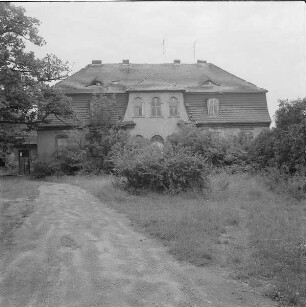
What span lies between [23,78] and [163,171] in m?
15.3

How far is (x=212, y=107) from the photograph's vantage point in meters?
36.3

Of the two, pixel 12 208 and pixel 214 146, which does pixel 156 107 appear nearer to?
pixel 214 146

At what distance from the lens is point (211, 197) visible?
1545 centimetres

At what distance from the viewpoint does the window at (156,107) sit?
115 ft

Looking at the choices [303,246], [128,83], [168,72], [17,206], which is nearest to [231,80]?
[168,72]

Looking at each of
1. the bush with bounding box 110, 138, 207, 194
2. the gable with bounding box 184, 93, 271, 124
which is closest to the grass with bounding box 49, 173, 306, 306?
the bush with bounding box 110, 138, 207, 194

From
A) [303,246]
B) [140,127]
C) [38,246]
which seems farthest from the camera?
[140,127]

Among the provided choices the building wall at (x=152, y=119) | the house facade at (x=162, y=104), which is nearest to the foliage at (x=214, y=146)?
the house facade at (x=162, y=104)

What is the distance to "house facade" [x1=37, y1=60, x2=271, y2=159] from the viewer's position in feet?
114

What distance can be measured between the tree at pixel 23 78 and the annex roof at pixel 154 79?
5.44 m

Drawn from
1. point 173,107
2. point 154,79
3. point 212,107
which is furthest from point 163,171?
point 212,107

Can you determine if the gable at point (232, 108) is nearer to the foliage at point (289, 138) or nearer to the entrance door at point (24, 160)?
the foliage at point (289, 138)

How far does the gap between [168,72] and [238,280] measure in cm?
3401

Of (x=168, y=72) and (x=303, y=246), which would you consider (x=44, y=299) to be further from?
(x=168, y=72)
